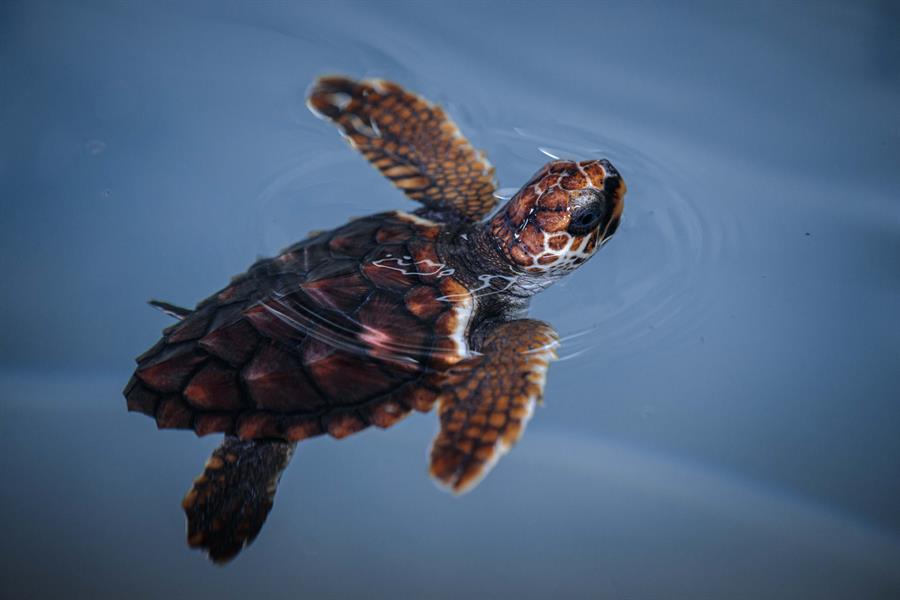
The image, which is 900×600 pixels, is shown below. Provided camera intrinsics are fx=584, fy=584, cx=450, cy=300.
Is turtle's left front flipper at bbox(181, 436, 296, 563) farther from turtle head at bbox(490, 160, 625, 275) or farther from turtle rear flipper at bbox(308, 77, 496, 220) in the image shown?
turtle rear flipper at bbox(308, 77, 496, 220)

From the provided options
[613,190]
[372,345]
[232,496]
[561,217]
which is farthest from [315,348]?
[613,190]

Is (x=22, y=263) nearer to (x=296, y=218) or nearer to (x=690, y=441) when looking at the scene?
(x=296, y=218)

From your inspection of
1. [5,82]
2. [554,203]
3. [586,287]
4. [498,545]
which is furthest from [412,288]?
[5,82]

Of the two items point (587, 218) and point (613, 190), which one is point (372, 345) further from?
point (613, 190)

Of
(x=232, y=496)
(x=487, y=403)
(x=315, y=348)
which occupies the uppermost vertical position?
(x=315, y=348)

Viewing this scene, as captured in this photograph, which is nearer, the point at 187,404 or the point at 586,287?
the point at 187,404

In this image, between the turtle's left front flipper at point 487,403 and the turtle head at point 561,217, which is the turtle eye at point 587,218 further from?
the turtle's left front flipper at point 487,403

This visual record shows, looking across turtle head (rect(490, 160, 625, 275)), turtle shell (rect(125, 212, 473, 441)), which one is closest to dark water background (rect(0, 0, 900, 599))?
turtle head (rect(490, 160, 625, 275))
